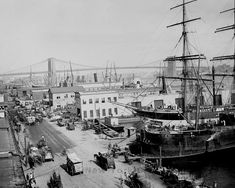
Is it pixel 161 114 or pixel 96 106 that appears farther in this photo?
pixel 96 106

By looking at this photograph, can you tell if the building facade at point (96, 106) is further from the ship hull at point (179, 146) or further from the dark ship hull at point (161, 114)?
the ship hull at point (179, 146)

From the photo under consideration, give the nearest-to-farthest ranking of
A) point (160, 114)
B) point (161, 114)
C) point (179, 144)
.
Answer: point (179, 144) → point (161, 114) → point (160, 114)

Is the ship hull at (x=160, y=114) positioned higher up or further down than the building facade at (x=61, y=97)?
further down

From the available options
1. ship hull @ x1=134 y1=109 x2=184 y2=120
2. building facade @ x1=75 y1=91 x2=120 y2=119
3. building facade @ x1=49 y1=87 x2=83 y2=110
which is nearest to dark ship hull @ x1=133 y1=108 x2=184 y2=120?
ship hull @ x1=134 y1=109 x2=184 y2=120

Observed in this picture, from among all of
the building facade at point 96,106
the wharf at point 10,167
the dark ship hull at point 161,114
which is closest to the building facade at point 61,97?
the building facade at point 96,106

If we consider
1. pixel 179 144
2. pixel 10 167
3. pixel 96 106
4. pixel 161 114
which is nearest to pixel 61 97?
pixel 96 106

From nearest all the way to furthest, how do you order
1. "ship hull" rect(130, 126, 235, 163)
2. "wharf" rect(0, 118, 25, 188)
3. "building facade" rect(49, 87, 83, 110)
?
"wharf" rect(0, 118, 25, 188), "ship hull" rect(130, 126, 235, 163), "building facade" rect(49, 87, 83, 110)

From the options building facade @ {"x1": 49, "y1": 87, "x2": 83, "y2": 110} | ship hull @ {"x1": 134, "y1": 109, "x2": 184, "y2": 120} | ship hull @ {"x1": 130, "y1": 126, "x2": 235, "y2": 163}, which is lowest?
ship hull @ {"x1": 130, "y1": 126, "x2": 235, "y2": 163}

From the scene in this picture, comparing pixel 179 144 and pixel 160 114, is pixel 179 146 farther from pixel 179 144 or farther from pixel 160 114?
pixel 160 114

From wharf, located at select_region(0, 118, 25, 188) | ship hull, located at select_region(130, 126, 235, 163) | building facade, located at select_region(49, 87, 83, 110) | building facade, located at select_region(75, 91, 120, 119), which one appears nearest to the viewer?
wharf, located at select_region(0, 118, 25, 188)

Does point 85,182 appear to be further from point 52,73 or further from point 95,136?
point 52,73

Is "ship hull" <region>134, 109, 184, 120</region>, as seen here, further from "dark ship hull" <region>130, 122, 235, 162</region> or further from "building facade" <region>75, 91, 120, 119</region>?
"building facade" <region>75, 91, 120, 119</region>
